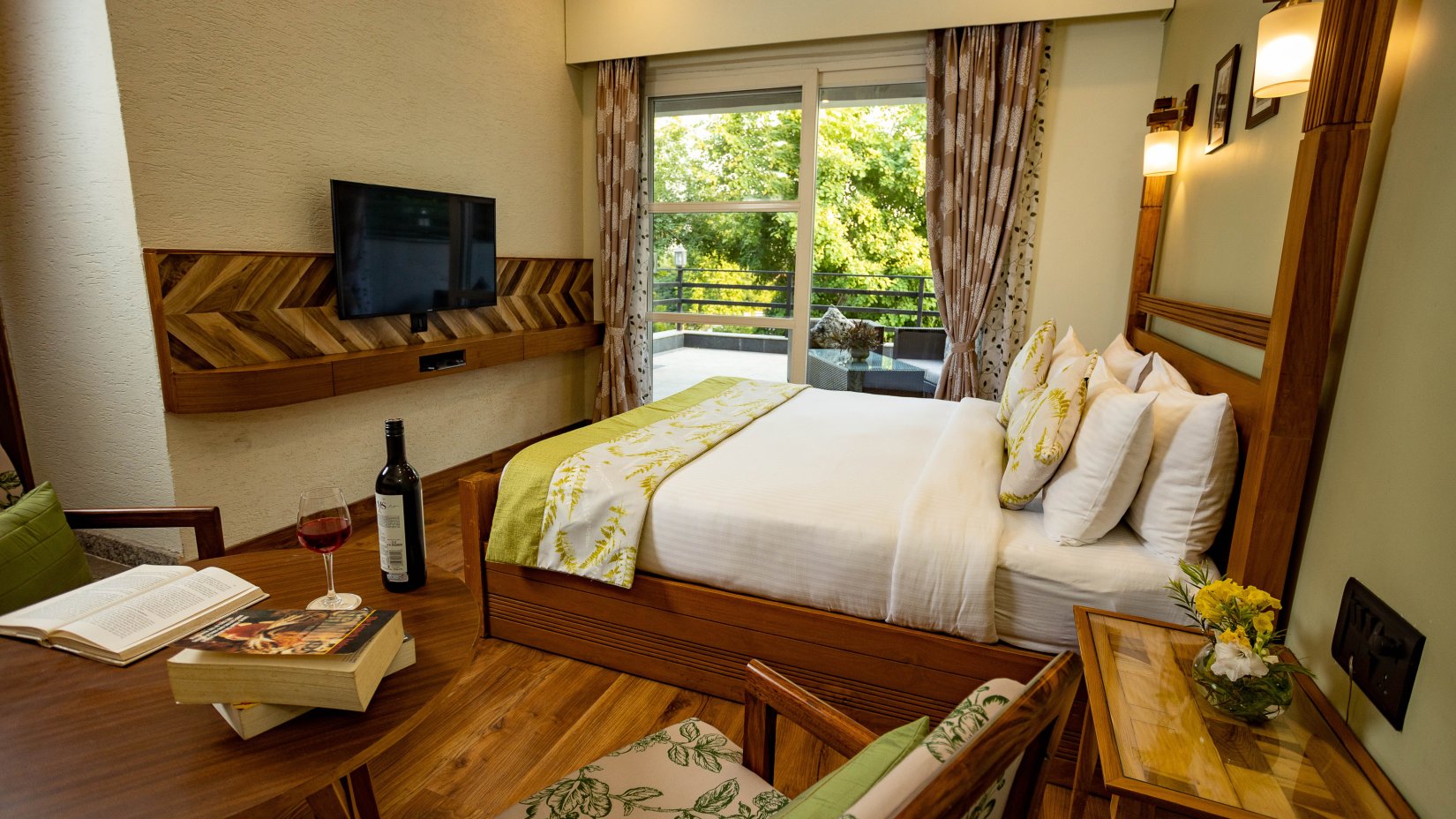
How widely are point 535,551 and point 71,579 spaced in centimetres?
103

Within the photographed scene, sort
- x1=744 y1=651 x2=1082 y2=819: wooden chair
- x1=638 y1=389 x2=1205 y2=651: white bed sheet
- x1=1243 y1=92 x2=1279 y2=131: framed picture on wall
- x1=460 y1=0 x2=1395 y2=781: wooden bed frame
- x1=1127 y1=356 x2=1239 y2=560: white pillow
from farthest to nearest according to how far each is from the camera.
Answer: x1=1243 y1=92 x2=1279 y2=131: framed picture on wall, x1=638 y1=389 x2=1205 y2=651: white bed sheet, x1=1127 y1=356 x2=1239 y2=560: white pillow, x1=460 y1=0 x2=1395 y2=781: wooden bed frame, x1=744 y1=651 x2=1082 y2=819: wooden chair

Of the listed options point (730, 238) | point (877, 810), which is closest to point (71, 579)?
point (877, 810)

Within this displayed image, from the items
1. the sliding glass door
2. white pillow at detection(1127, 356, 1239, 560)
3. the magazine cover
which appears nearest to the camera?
the magazine cover

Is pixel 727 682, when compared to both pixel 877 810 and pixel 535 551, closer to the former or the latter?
pixel 535 551

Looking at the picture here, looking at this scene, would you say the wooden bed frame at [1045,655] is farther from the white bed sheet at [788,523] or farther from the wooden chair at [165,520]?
the wooden chair at [165,520]

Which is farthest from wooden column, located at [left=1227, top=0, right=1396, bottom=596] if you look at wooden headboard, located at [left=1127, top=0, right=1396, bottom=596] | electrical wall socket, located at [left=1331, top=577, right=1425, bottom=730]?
electrical wall socket, located at [left=1331, top=577, right=1425, bottom=730]

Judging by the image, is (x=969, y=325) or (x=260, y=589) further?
(x=969, y=325)

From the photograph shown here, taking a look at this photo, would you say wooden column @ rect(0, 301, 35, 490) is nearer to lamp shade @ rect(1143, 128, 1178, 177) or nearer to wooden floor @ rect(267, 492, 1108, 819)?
wooden floor @ rect(267, 492, 1108, 819)

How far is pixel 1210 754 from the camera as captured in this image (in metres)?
0.97

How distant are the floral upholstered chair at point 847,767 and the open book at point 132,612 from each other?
2.04ft

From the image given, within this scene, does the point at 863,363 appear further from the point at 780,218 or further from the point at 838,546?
the point at 838,546

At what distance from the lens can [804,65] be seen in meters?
4.16

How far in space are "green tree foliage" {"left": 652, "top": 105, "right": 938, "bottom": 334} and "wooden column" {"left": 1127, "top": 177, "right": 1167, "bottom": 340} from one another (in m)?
1.37

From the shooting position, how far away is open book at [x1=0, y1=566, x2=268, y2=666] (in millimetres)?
1095
